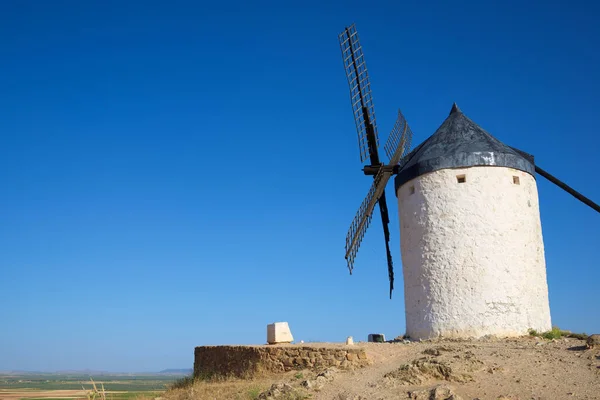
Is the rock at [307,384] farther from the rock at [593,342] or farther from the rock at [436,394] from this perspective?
the rock at [593,342]

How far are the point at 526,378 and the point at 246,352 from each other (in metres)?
5.21

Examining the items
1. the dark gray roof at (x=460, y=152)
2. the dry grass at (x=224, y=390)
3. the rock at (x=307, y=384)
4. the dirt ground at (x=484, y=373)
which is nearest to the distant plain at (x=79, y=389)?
the dry grass at (x=224, y=390)

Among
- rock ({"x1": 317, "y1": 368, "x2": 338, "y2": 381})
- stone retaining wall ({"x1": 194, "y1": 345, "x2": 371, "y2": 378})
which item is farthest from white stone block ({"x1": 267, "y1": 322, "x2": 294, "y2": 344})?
rock ({"x1": 317, "y1": 368, "x2": 338, "y2": 381})

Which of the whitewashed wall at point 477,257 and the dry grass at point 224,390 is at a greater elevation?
the whitewashed wall at point 477,257

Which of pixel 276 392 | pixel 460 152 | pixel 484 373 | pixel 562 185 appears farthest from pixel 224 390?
pixel 562 185

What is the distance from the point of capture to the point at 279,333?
11.4 metres

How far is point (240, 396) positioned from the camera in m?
8.91

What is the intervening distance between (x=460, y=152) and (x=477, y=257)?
228 cm

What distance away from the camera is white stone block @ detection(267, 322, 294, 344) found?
11.4m

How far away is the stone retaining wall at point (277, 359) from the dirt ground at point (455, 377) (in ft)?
0.89

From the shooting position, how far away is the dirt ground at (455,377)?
764 centimetres

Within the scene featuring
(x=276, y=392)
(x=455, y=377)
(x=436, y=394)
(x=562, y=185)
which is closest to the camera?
(x=436, y=394)

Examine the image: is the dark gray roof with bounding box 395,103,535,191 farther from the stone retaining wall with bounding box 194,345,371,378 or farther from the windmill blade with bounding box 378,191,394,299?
the stone retaining wall with bounding box 194,345,371,378

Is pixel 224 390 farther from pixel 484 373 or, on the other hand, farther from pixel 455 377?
pixel 484 373
